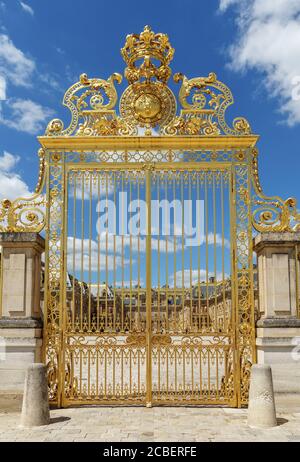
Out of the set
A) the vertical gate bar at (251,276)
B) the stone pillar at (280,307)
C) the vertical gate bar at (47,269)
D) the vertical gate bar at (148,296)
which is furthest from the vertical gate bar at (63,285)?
the stone pillar at (280,307)

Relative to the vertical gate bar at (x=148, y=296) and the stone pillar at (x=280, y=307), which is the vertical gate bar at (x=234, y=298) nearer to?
the stone pillar at (x=280, y=307)

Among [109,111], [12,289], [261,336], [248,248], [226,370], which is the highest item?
[109,111]

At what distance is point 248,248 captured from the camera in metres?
8.80

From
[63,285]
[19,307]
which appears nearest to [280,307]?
[63,285]

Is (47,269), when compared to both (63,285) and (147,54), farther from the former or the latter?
(147,54)

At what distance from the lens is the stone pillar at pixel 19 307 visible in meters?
8.38

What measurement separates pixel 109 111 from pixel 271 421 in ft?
19.1

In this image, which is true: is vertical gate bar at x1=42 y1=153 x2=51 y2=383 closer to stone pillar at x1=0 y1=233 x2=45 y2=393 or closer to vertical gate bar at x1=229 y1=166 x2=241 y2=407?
stone pillar at x1=0 y1=233 x2=45 y2=393

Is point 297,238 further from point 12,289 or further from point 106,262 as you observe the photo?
point 12,289

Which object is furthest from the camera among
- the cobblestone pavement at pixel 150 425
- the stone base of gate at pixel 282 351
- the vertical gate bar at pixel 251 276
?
the vertical gate bar at pixel 251 276

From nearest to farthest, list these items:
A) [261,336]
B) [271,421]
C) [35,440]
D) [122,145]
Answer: [35,440] < [271,421] < [261,336] < [122,145]

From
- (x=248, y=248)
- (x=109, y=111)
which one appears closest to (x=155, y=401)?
(x=248, y=248)

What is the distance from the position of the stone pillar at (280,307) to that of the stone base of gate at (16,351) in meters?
3.87

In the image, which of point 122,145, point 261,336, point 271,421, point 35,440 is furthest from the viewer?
point 122,145
